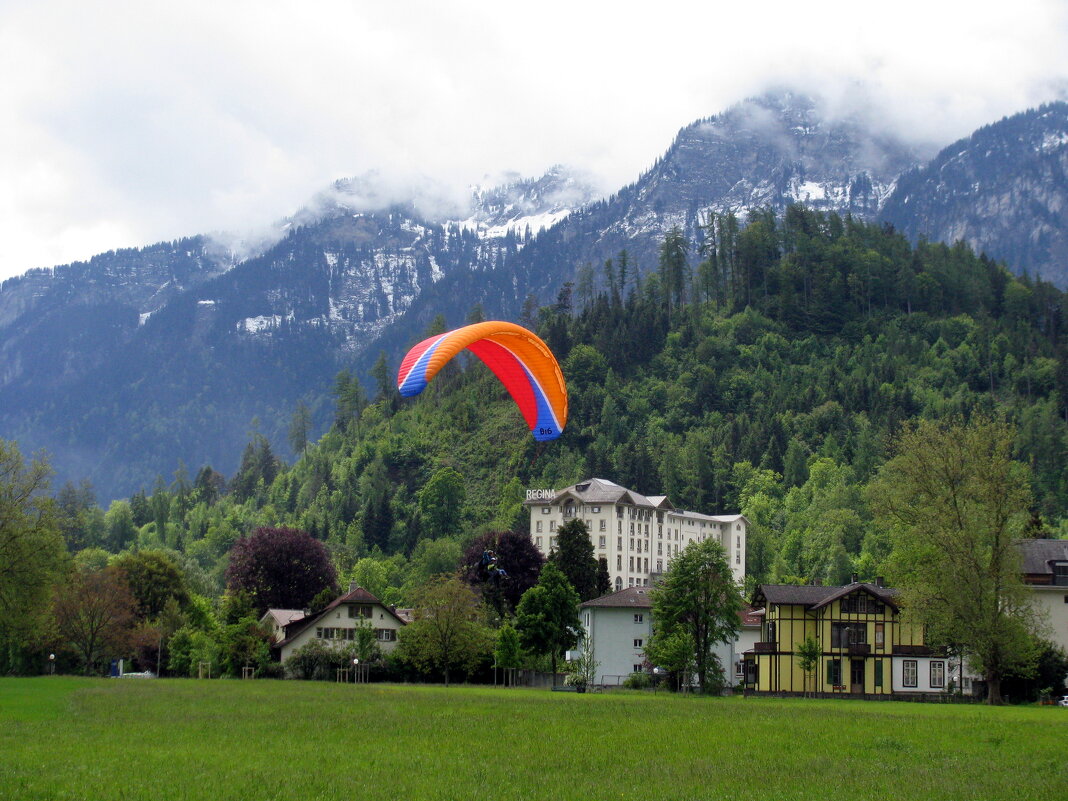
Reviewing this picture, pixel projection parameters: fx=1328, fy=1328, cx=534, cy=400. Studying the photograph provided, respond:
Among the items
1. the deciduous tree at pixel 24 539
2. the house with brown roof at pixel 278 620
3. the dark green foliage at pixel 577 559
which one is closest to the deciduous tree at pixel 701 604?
the deciduous tree at pixel 24 539

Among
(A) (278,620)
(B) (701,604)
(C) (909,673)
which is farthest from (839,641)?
(A) (278,620)

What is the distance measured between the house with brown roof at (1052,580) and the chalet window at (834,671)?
34.5 ft

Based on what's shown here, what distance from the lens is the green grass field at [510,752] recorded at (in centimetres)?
2312

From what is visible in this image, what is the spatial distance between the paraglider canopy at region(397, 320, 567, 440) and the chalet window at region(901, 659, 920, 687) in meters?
27.5

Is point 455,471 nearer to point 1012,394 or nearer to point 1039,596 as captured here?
point 1012,394

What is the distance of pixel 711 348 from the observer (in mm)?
163625

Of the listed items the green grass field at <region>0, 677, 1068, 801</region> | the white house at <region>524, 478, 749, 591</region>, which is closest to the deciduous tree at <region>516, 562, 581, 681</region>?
the green grass field at <region>0, 677, 1068, 801</region>

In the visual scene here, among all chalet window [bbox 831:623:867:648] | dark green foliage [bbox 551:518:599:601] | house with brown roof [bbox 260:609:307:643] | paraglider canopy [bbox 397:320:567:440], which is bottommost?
house with brown roof [bbox 260:609:307:643]

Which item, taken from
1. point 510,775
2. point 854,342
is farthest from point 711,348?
point 510,775

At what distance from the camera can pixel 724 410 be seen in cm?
15950

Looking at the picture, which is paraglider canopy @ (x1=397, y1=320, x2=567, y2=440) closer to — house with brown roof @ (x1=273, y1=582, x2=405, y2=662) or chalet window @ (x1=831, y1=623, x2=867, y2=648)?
chalet window @ (x1=831, y1=623, x2=867, y2=648)

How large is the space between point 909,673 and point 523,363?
2991 centimetres

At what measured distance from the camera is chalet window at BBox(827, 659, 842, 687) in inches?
2746

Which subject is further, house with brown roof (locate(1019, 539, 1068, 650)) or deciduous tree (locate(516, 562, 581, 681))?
deciduous tree (locate(516, 562, 581, 681))
